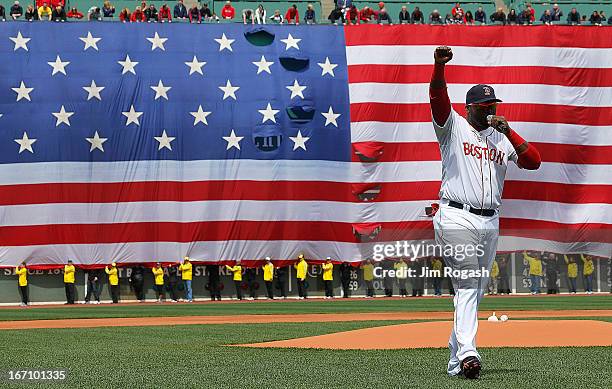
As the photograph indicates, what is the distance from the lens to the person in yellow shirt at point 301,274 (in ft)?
116

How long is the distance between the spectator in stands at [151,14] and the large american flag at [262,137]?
542 mm

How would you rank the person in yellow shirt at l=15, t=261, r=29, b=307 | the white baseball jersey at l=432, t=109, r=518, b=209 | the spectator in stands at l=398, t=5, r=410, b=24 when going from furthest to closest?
the spectator in stands at l=398, t=5, r=410, b=24, the person in yellow shirt at l=15, t=261, r=29, b=307, the white baseball jersey at l=432, t=109, r=518, b=209

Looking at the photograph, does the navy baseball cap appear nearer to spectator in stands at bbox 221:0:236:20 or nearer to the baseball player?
the baseball player

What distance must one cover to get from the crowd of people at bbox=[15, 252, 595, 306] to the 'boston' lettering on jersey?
27.4 metres

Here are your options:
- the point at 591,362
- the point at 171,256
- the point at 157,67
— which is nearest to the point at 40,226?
the point at 171,256

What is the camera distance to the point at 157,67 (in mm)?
35844

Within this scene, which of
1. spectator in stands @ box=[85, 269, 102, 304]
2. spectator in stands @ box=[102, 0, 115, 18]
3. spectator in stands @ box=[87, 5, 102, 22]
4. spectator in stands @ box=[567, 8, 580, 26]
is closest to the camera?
spectator in stands @ box=[85, 269, 102, 304]

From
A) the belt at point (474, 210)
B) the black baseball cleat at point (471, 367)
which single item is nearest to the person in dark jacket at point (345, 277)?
the belt at point (474, 210)

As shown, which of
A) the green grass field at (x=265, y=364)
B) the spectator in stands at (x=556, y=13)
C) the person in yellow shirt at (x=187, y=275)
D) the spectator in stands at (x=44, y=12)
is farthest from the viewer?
the spectator in stands at (x=556, y=13)

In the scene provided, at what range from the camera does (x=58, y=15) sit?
1399 inches

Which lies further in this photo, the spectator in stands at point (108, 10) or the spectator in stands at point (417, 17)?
the spectator in stands at point (417, 17)

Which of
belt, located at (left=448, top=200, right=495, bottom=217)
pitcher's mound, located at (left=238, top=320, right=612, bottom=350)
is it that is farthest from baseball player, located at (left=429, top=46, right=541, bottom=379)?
pitcher's mound, located at (left=238, top=320, right=612, bottom=350)

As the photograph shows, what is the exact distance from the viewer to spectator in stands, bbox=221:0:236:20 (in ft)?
123

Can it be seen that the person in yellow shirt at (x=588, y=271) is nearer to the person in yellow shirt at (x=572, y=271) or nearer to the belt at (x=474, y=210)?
the person in yellow shirt at (x=572, y=271)
